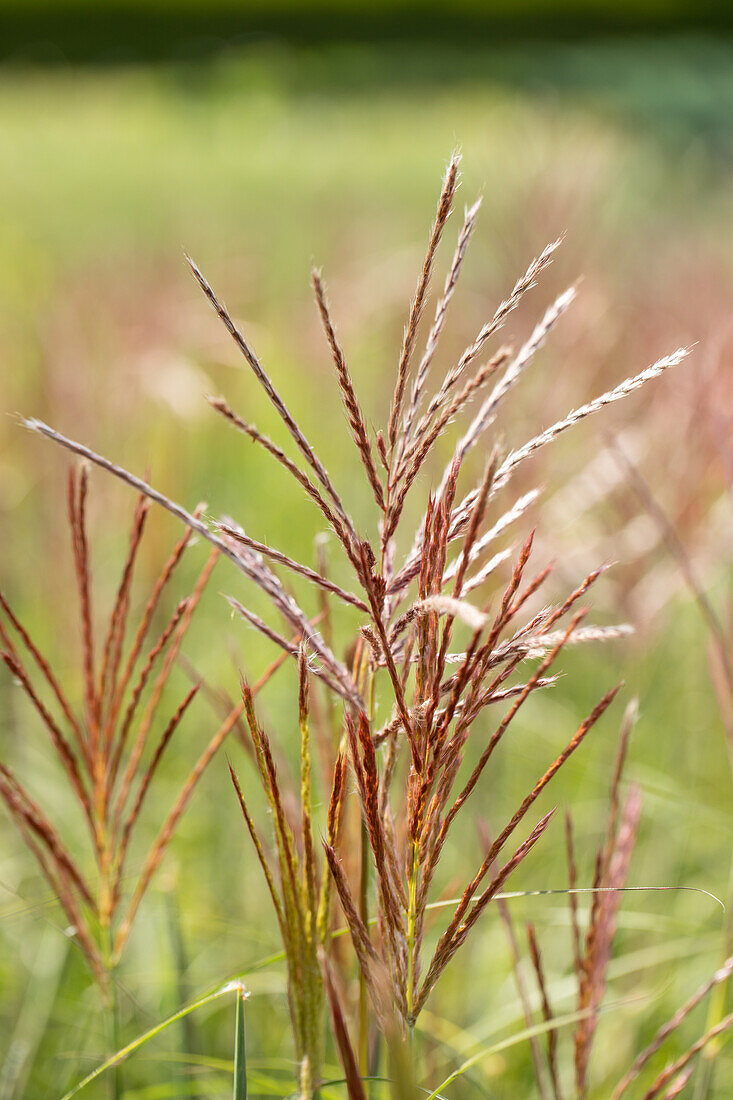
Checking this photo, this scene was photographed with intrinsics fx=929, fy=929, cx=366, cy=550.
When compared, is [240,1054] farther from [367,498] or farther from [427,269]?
[367,498]

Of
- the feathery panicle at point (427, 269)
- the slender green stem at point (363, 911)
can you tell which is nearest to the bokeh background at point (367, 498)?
the feathery panicle at point (427, 269)

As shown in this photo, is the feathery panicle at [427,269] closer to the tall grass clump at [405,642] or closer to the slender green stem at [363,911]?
the tall grass clump at [405,642]

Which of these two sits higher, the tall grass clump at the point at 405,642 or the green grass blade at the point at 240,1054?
the tall grass clump at the point at 405,642

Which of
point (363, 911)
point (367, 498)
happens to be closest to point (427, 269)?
point (363, 911)

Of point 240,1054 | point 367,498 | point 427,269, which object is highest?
point 367,498

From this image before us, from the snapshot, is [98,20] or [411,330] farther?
[98,20]

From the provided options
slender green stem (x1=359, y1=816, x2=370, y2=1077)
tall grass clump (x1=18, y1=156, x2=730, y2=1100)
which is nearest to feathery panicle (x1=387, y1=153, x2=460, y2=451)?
tall grass clump (x1=18, y1=156, x2=730, y2=1100)

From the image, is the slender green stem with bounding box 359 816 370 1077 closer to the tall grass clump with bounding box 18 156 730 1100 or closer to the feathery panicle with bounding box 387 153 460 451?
the tall grass clump with bounding box 18 156 730 1100

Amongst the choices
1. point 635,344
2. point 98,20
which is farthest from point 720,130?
point 98,20

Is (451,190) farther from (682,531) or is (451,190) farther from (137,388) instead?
(137,388)

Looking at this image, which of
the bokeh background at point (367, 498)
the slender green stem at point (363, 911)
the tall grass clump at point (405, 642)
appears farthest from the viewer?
the bokeh background at point (367, 498)

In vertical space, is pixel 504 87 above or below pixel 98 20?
below
